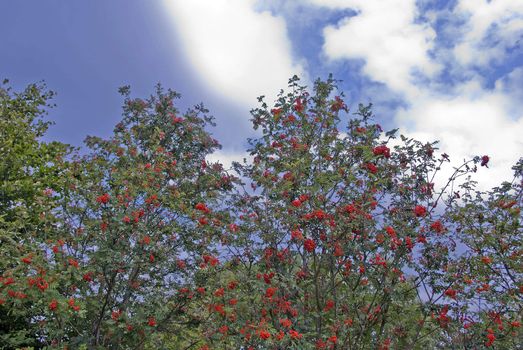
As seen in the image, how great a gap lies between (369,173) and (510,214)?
3.20 metres

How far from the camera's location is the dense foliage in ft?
28.2

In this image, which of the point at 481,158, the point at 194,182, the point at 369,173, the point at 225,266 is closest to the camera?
the point at 369,173

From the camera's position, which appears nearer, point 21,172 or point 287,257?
point 287,257

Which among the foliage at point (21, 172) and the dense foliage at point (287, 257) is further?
the foliage at point (21, 172)

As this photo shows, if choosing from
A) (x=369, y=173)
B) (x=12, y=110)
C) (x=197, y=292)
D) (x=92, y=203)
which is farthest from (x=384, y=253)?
(x=12, y=110)

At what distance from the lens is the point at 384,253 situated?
29.2ft

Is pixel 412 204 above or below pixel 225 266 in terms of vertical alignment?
above

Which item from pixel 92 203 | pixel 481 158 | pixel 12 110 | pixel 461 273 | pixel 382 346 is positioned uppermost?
pixel 12 110

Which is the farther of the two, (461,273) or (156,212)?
(156,212)

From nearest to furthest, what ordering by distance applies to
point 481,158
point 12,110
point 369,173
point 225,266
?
1. point 369,173
2. point 481,158
3. point 225,266
4. point 12,110

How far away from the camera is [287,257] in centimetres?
921

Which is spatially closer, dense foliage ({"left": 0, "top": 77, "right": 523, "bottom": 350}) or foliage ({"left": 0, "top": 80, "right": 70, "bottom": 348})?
dense foliage ({"left": 0, "top": 77, "right": 523, "bottom": 350})

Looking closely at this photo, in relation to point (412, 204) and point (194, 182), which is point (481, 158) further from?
point (194, 182)

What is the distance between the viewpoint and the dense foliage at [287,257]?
8.60 m
